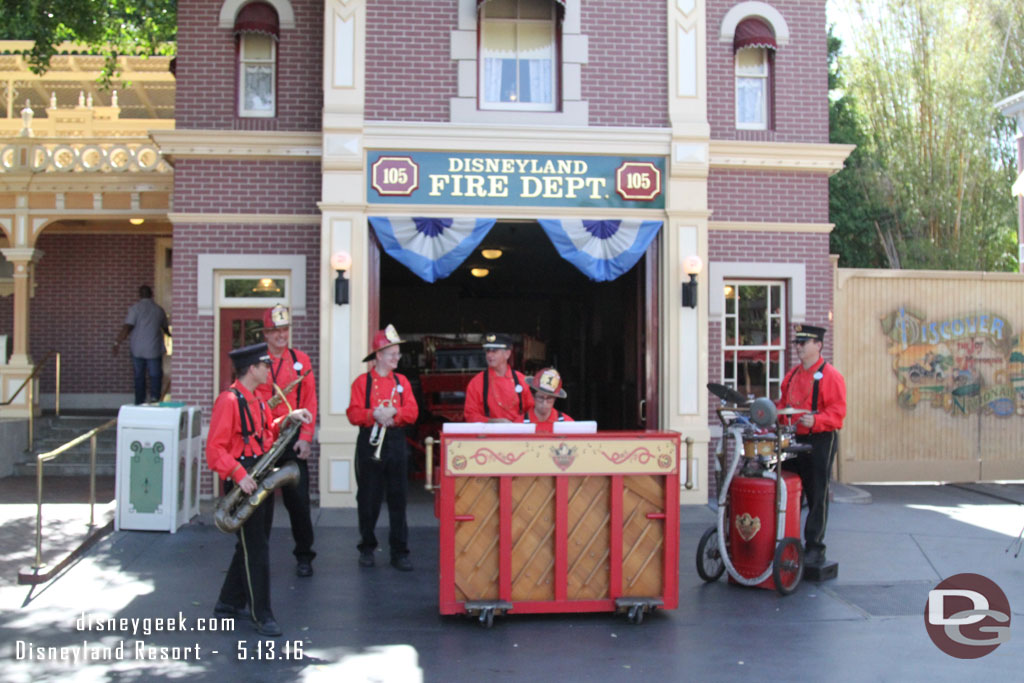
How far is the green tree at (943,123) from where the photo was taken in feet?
70.7

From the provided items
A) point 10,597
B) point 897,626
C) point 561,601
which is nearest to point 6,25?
point 10,597

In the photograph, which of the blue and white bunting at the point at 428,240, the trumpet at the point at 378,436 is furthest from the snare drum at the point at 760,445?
the blue and white bunting at the point at 428,240

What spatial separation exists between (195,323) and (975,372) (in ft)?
32.0

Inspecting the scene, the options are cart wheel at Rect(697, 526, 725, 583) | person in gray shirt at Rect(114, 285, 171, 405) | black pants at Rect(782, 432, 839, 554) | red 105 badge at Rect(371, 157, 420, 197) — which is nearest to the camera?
cart wheel at Rect(697, 526, 725, 583)

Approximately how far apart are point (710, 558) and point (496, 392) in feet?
7.05

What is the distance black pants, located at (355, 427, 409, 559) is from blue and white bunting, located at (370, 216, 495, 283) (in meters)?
2.95

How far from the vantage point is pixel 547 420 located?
717 centimetres

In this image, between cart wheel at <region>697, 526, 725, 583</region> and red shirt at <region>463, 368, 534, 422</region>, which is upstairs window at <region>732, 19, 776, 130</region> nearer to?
red shirt at <region>463, 368, 534, 422</region>

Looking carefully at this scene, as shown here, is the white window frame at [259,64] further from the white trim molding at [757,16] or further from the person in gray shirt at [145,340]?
the white trim molding at [757,16]

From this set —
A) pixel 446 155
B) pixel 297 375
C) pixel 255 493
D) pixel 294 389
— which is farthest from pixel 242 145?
pixel 255 493

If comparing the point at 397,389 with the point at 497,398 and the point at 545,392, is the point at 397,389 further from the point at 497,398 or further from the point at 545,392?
the point at 545,392

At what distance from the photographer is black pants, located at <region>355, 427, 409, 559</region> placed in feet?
25.2

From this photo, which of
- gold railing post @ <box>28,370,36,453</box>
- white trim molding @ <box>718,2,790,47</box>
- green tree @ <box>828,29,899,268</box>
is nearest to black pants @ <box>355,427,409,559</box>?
white trim molding @ <box>718,2,790,47</box>

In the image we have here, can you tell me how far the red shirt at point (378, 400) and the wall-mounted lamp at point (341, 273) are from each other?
2.55 meters
